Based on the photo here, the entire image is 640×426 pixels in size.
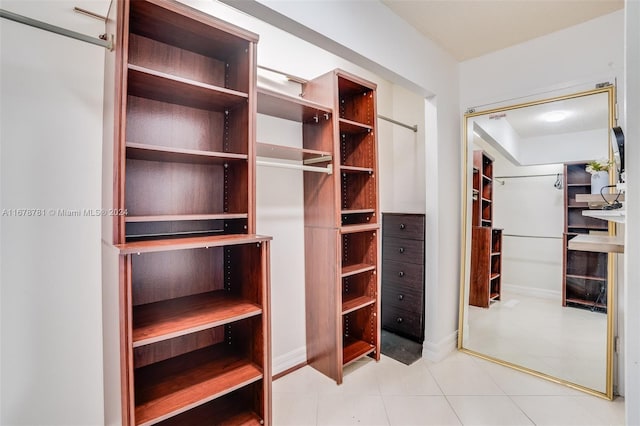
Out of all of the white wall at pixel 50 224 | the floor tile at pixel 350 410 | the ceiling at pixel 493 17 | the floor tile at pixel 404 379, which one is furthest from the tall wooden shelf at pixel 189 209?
the ceiling at pixel 493 17

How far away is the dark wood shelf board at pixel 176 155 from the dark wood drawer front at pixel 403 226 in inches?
66.8

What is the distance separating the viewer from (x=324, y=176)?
2.16m

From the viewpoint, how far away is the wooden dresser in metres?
2.67

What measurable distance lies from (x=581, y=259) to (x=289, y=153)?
2.25 meters

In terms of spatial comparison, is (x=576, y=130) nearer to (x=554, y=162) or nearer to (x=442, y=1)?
(x=554, y=162)

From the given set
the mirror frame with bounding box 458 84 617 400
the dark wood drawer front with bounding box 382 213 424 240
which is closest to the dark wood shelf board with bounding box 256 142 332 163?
the dark wood drawer front with bounding box 382 213 424 240

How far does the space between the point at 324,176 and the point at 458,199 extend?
138 centimetres

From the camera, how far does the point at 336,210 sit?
2078mm

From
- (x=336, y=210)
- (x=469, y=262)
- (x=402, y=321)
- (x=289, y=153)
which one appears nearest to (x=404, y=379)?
(x=402, y=321)

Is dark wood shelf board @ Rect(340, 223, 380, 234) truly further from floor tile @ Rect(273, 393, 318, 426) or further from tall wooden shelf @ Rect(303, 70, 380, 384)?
floor tile @ Rect(273, 393, 318, 426)

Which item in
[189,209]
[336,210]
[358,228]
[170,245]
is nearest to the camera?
[170,245]

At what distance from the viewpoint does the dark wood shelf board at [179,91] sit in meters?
1.27

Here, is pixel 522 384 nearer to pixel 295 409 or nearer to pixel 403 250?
pixel 403 250

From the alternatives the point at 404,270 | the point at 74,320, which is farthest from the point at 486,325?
the point at 74,320
